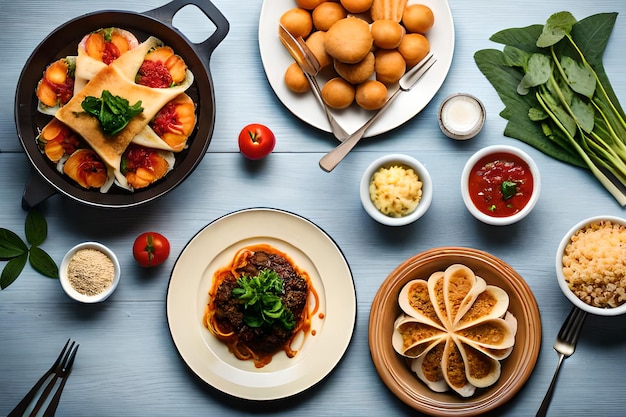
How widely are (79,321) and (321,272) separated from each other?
1.08 m

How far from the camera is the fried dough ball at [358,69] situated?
264 cm

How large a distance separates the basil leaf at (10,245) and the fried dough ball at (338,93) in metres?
1.46

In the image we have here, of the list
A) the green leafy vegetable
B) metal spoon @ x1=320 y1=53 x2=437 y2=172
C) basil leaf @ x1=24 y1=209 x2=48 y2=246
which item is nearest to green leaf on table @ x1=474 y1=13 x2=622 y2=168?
the green leafy vegetable

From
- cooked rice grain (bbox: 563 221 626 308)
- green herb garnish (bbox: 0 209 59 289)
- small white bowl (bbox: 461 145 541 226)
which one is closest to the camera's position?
cooked rice grain (bbox: 563 221 626 308)

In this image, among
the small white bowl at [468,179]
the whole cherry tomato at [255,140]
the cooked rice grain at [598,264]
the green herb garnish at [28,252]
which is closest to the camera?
the cooked rice grain at [598,264]

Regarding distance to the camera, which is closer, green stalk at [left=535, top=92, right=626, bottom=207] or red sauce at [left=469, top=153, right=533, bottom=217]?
red sauce at [left=469, top=153, right=533, bottom=217]

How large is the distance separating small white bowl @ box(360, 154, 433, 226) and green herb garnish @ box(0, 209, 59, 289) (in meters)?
1.37

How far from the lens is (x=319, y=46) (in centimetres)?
270

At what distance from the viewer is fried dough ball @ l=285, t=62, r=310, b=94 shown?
106 inches

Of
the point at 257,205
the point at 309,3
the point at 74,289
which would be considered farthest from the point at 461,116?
the point at 74,289

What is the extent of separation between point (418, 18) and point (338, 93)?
447 millimetres

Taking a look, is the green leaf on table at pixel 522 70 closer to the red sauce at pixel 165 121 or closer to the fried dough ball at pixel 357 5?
the fried dough ball at pixel 357 5

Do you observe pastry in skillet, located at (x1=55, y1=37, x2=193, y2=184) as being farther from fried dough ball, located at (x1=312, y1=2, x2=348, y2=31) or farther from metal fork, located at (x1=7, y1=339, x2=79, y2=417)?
metal fork, located at (x1=7, y1=339, x2=79, y2=417)

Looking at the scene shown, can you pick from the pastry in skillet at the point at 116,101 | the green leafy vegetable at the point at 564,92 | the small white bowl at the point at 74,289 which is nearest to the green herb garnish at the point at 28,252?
the small white bowl at the point at 74,289
